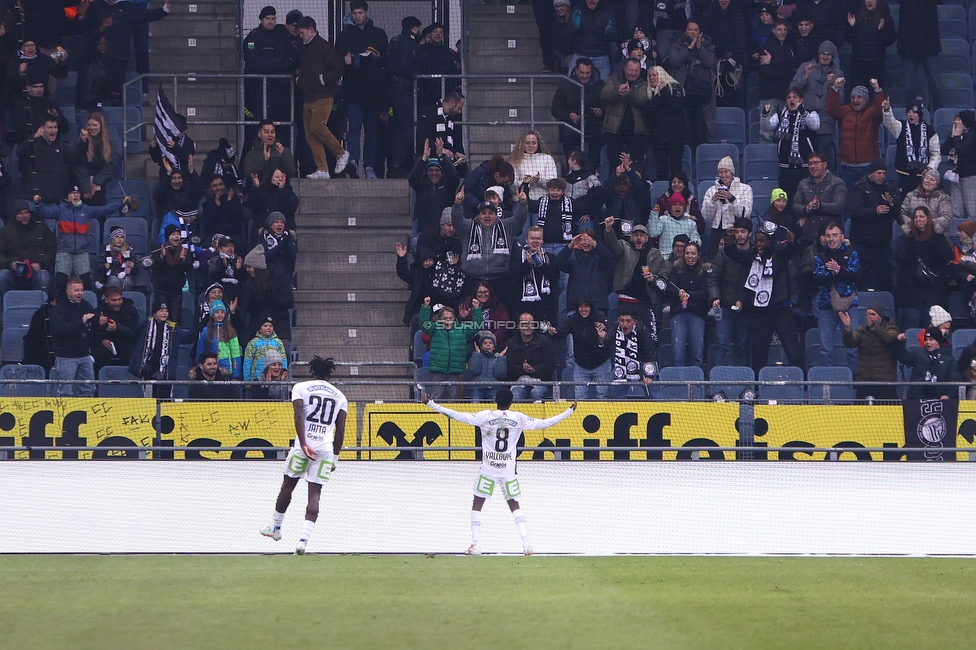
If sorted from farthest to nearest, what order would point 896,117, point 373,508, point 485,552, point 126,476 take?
1. point 896,117
2. point 126,476
3. point 373,508
4. point 485,552

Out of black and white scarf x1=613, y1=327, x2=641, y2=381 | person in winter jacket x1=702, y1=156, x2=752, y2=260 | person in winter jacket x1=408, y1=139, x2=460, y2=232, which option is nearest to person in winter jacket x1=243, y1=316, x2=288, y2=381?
person in winter jacket x1=408, y1=139, x2=460, y2=232

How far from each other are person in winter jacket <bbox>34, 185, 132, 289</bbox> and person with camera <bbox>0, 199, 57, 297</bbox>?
0.30 metres

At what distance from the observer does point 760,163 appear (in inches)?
907

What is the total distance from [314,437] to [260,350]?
756 cm

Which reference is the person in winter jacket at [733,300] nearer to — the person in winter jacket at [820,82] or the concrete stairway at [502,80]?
the person in winter jacket at [820,82]

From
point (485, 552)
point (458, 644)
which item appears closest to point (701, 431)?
point (485, 552)

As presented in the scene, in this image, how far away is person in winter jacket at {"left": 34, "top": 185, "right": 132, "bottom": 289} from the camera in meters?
20.9

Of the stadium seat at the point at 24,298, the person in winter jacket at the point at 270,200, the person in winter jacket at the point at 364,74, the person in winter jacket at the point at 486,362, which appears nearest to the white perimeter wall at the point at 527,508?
the person in winter jacket at the point at 486,362

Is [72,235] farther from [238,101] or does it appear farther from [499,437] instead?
[499,437]

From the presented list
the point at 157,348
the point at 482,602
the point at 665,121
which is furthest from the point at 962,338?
the point at 482,602

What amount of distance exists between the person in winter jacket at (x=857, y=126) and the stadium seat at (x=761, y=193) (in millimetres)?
1322

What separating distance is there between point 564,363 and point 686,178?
13.6ft

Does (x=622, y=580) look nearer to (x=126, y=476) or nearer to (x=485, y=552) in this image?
(x=485, y=552)

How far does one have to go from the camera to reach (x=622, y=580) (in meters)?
11.1
